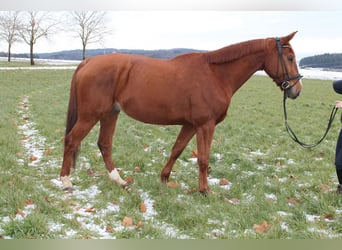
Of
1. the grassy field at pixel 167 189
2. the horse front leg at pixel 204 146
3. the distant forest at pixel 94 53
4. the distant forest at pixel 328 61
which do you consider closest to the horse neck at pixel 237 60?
the horse front leg at pixel 204 146

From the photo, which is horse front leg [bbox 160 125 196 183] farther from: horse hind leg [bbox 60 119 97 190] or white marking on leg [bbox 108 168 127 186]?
horse hind leg [bbox 60 119 97 190]

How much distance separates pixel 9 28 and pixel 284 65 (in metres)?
4.37

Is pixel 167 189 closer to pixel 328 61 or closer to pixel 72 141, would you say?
pixel 72 141

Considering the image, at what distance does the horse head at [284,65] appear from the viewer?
3982mm

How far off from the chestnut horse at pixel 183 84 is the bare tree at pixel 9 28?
155cm

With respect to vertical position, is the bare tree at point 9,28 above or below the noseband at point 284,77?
above

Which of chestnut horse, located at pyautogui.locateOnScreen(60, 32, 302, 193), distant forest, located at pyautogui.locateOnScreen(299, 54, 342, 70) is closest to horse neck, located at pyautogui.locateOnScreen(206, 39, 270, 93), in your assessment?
chestnut horse, located at pyautogui.locateOnScreen(60, 32, 302, 193)

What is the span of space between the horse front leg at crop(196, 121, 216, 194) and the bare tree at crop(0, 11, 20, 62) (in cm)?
307

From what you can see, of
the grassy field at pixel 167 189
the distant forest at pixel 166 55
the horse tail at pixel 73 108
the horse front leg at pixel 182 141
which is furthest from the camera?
the distant forest at pixel 166 55

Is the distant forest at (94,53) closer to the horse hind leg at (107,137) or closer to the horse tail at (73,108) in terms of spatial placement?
the horse tail at (73,108)

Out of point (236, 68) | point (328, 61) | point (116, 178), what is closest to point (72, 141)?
point (116, 178)

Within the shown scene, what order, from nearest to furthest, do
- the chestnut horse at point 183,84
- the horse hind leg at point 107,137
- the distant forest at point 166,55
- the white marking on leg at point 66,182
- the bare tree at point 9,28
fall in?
the chestnut horse at point 183,84
the white marking on leg at point 66,182
the horse hind leg at point 107,137
the bare tree at point 9,28
the distant forest at point 166,55

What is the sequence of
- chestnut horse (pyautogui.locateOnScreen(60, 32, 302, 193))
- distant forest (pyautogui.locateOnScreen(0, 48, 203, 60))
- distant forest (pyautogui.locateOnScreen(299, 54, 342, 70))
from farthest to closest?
distant forest (pyautogui.locateOnScreen(299, 54, 342, 70)) < distant forest (pyautogui.locateOnScreen(0, 48, 203, 60)) < chestnut horse (pyautogui.locateOnScreen(60, 32, 302, 193))

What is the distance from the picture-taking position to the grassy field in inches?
125
